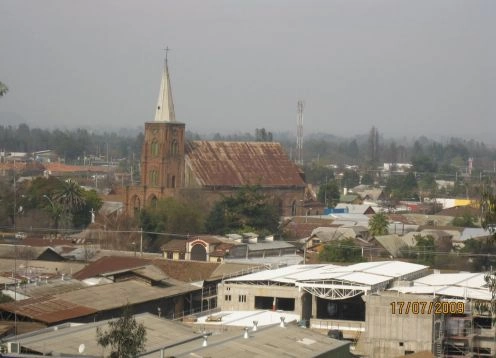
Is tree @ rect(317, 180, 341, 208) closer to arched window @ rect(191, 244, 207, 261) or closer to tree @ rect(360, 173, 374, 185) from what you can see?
tree @ rect(360, 173, 374, 185)

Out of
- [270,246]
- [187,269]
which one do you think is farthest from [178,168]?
[187,269]

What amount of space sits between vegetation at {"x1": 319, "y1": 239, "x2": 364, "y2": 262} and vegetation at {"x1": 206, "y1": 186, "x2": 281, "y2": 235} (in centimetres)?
790

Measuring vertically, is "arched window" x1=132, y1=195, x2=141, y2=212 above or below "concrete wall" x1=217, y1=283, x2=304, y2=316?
above

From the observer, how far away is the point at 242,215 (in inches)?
2128

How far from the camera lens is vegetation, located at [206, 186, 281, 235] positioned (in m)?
53.5

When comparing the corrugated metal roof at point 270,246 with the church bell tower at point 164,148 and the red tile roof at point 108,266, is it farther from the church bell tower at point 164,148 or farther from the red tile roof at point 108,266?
the church bell tower at point 164,148

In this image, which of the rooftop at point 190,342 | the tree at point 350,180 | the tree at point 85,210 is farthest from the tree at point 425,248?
the tree at point 350,180

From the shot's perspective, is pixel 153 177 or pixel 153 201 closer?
pixel 153 201

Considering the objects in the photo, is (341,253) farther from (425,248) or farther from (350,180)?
(350,180)

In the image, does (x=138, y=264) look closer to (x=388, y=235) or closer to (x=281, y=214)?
(x=388, y=235)

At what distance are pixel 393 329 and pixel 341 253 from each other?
1512 centimetres

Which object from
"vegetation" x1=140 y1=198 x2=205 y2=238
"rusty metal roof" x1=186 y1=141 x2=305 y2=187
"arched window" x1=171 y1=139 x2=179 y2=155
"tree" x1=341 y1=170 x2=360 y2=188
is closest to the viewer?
"vegetation" x1=140 y1=198 x2=205 y2=238

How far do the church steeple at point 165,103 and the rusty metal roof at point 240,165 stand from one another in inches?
81.9

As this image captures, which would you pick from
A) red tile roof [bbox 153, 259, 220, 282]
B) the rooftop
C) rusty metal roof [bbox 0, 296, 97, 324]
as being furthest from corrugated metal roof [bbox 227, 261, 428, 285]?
rusty metal roof [bbox 0, 296, 97, 324]
